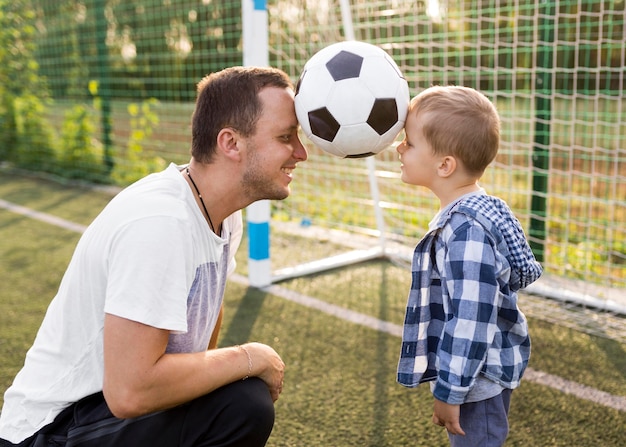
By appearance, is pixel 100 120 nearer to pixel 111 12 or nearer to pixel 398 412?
pixel 111 12

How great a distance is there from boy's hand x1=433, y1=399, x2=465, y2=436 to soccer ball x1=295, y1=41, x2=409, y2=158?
0.83 m

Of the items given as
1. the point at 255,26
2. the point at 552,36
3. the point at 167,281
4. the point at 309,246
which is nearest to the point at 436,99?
the point at 167,281

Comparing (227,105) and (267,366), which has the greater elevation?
(227,105)

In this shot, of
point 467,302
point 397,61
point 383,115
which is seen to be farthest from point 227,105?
point 397,61

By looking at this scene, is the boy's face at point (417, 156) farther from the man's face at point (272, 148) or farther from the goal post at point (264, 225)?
the goal post at point (264, 225)

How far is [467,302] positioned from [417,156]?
1.47ft

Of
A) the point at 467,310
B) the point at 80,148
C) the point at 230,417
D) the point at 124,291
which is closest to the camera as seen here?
the point at 124,291

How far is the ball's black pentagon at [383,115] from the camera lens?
6.77 ft

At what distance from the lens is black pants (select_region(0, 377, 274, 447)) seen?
1.87 metres

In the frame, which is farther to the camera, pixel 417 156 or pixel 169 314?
pixel 417 156

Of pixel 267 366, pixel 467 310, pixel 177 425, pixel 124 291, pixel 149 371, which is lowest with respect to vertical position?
pixel 177 425

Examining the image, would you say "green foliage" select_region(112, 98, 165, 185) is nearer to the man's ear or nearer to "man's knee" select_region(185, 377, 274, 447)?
the man's ear

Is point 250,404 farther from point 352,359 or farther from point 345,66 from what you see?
point 352,359

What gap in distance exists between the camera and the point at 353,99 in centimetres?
213
